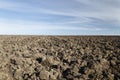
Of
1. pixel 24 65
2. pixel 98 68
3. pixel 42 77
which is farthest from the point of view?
pixel 24 65

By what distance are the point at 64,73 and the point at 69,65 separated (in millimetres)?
1162

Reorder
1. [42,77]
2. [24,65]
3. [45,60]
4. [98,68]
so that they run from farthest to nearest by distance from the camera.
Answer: [45,60], [24,65], [98,68], [42,77]

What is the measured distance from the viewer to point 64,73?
33.3 feet

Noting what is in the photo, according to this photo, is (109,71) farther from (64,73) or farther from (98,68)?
(64,73)

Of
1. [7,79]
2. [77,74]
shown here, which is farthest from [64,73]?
[7,79]

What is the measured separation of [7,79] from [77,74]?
2.62 meters

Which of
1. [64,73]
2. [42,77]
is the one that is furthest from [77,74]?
[42,77]

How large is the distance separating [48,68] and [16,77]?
152 centimetres

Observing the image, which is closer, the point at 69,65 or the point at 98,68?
the point at 98,68

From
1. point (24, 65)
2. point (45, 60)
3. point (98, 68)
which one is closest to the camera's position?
point (98, 68)

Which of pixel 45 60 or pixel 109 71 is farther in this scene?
pixel 45 60

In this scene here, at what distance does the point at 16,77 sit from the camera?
9.74m

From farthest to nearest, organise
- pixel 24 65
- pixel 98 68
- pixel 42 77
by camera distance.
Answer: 1. pixel 24 65
2. pixel 98 68
3. pixel 42 77

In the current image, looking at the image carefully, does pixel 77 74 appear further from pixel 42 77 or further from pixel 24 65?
pixel 24 65
